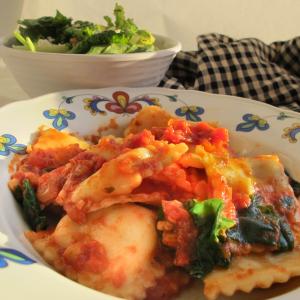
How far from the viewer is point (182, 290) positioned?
114 centimetres

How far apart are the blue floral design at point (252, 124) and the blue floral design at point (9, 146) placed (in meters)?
0.81

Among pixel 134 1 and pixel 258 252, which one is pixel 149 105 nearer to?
pixel 258 252

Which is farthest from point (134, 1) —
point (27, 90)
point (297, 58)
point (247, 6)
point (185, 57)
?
point (27, 90)

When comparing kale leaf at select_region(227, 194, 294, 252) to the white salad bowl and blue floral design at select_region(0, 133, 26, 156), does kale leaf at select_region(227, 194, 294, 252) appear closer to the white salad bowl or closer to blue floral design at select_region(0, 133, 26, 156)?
blue floral design at select_region(0, 133, 26, 156)

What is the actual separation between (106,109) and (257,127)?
587 mm

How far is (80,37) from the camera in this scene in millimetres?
1967

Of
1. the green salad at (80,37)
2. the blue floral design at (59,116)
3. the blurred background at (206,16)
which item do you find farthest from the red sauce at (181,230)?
the blurred background at (206,16)

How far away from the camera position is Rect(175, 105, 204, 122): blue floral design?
1.77 meters

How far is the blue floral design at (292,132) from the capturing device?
1625mm

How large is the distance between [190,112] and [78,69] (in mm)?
474

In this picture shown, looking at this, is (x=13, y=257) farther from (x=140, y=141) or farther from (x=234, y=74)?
(x=234, y=74)

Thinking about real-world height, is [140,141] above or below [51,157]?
above

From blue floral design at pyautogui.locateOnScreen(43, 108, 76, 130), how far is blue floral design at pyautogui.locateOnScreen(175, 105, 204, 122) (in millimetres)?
423

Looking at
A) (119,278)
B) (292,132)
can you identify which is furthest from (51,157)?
(292,132)
